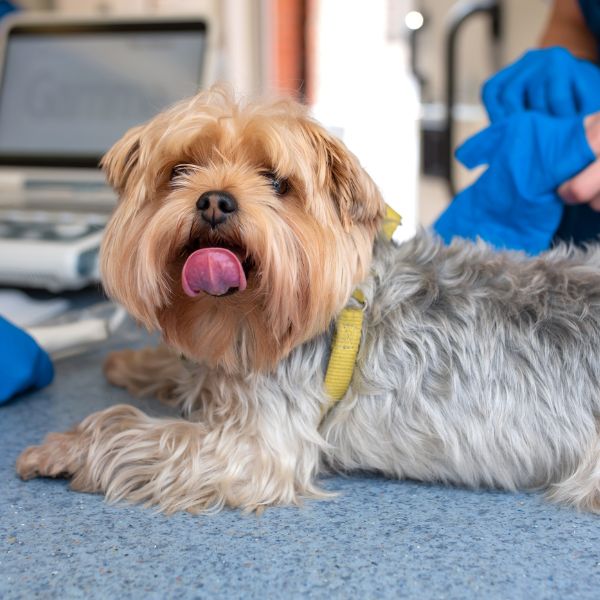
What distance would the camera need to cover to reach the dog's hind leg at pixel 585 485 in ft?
3.62

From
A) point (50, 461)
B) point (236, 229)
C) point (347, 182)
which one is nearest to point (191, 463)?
point (50, 461)

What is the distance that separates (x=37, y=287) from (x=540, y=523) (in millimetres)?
1652

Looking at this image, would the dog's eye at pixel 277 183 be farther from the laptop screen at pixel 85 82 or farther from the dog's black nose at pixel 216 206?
the laptop screen at pixel 85 82

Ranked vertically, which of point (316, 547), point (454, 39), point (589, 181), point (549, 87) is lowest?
point (316, 547)

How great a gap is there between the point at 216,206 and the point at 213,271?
9 centimetres

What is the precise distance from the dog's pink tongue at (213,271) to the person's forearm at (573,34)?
1.24m

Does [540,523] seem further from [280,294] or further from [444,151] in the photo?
[444,151]

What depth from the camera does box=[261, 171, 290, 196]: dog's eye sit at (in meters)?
1.10

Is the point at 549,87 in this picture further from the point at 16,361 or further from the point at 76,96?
the point at 76,96

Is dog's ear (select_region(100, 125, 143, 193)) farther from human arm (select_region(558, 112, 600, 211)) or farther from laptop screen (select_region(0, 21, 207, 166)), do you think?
laptop screen (select_region(0, 21, 207, 166))

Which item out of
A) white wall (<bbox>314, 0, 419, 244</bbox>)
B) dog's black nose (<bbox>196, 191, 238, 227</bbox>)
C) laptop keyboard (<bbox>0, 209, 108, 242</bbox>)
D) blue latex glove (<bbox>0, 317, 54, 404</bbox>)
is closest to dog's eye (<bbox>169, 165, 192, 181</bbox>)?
dog's black nose (<bbox>196, 191, 238, 227</bbox>)

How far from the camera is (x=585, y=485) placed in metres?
1.11

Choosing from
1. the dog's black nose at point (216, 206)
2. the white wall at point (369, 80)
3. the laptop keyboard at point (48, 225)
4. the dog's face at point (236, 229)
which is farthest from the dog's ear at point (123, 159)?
the white wall at point (369, 80)

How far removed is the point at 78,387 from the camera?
1.64 meters
